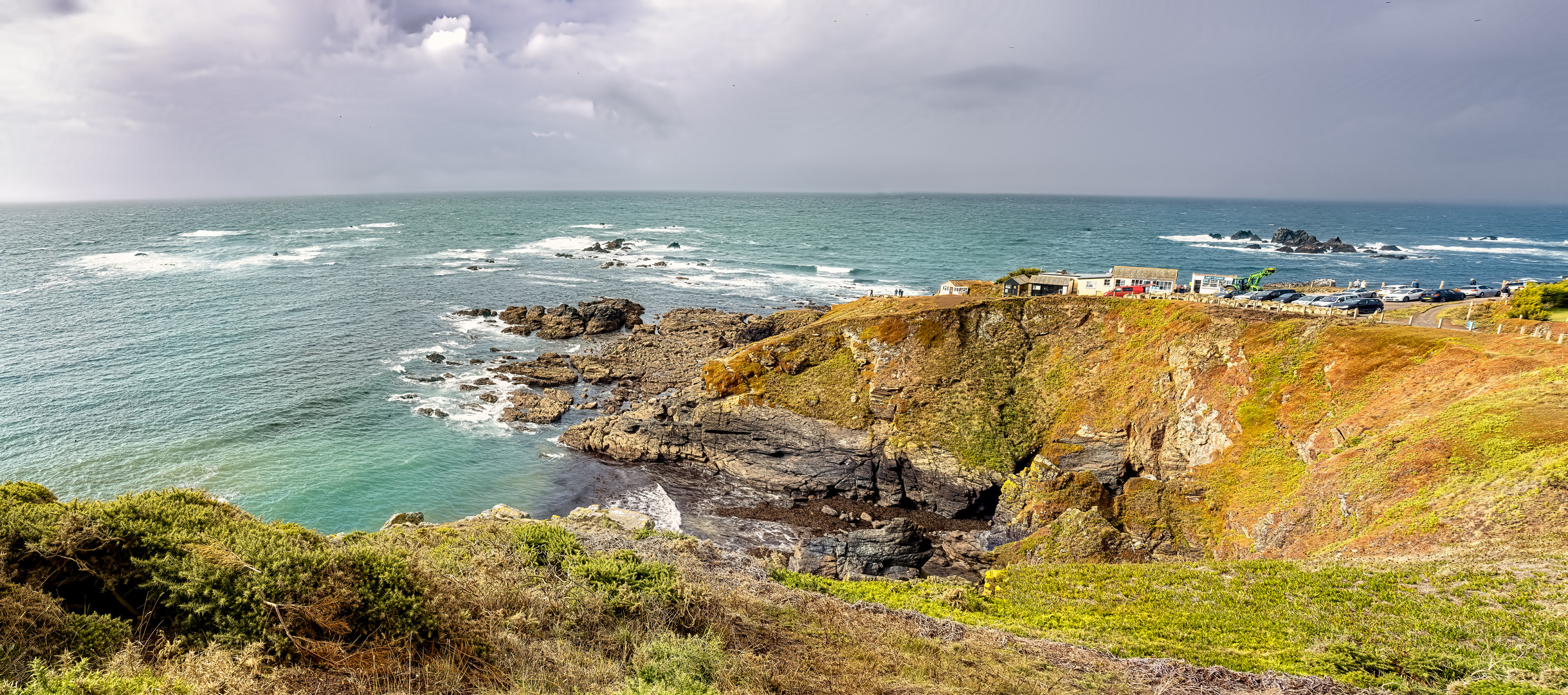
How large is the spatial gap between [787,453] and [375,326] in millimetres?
46726

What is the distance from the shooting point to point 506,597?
10570 mm

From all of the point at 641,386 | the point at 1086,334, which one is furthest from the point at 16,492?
the point at 1086,334

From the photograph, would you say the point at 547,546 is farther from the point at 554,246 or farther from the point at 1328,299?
the point at 554,246

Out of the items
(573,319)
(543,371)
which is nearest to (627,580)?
(543,371)

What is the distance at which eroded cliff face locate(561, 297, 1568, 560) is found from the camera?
18.1 meters

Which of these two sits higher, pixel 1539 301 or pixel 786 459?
pixel 1539 301

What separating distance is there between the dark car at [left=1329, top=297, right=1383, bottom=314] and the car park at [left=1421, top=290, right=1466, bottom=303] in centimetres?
943

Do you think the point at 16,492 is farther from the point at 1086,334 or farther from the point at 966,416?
the point at 1086,334

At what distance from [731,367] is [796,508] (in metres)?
10.1

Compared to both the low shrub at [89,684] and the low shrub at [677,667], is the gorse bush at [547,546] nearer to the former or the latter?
the low shrub at [677,667]

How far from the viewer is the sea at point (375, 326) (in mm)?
32094

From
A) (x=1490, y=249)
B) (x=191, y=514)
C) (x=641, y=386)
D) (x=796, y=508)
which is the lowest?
(x=796, y=508)

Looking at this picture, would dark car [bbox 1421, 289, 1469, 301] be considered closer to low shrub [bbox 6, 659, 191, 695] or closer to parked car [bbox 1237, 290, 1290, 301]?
parked car [bbox 1237, 290, 1290, 301]

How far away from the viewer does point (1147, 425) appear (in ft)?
94.9
